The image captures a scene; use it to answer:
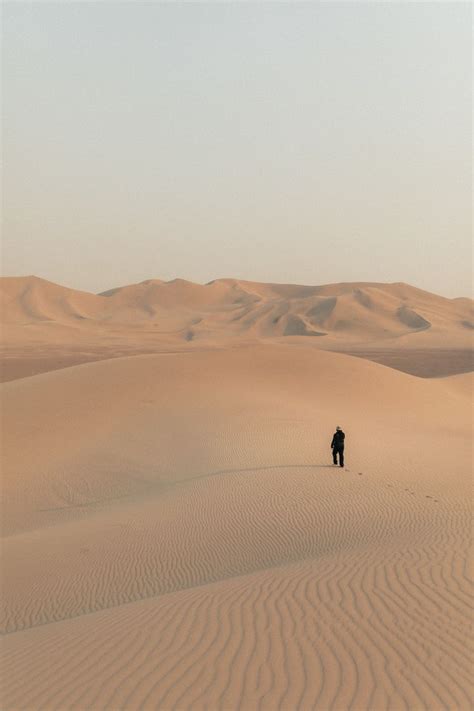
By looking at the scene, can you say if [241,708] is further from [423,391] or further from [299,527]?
[423,391]

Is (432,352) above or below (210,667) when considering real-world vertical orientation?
above

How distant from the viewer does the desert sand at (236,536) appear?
18.9ft

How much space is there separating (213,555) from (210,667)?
5.34 meters

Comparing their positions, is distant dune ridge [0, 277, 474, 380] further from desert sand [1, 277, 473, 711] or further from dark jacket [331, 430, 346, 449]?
dark jacket [331, 430, 346, 449]

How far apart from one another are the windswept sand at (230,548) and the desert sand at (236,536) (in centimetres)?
3

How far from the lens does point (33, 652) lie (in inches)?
271

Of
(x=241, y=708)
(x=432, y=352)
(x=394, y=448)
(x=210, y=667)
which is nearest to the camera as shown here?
(x=241, y=708)

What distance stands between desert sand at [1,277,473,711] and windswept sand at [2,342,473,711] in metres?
0.03

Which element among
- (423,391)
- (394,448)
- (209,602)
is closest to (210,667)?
(209,602)

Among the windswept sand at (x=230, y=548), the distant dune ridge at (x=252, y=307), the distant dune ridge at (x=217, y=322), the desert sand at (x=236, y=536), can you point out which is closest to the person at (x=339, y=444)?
the windswept sand at (x=230, y=548)

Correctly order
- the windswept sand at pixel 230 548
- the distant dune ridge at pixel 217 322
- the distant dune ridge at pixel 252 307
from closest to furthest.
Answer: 1. the windswept sand at pixel 230 548
2. the distant dune ridge at pixel 217 322
3. the distant dune ridge at pixel 252 307

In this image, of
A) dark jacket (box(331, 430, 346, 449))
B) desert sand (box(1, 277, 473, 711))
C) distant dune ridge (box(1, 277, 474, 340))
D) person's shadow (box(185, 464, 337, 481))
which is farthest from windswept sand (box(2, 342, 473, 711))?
distant dune ridge (box(1, 277, 474, 340))

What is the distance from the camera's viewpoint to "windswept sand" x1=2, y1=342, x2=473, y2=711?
225 inches

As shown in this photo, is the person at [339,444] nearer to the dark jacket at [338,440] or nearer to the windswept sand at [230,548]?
the dark jacket at [338,440]
